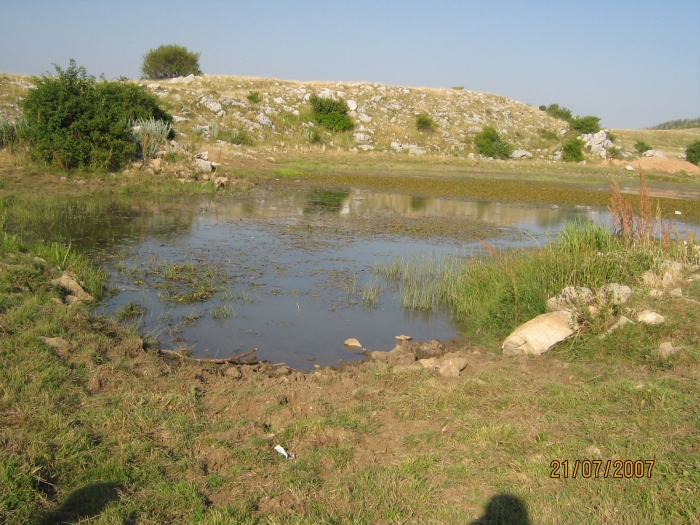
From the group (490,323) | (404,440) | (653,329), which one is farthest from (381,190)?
(404,440)

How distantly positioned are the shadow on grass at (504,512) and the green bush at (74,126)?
58.1 feet

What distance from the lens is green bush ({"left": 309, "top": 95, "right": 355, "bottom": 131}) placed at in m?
38.8

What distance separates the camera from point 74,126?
18.0m

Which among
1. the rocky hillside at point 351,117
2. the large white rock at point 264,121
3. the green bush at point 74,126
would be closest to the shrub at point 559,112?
the rocky hillside at point 351,117

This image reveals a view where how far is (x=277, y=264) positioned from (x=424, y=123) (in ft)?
112

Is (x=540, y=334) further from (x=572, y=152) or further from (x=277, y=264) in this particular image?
(x=572, y=152)

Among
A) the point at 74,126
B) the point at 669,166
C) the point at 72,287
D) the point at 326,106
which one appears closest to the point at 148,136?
the point at 74,126

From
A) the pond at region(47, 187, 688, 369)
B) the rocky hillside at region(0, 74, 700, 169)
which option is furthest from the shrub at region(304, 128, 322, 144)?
the pond at region(47, 187, 688, 369)

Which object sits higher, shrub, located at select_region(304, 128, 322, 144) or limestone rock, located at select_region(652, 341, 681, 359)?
shrub, located at select_region(304, 128, 322, 144)

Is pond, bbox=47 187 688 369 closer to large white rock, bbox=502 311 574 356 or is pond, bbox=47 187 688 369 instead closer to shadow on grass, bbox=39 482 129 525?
large white rock, bbox=502 311 574 356

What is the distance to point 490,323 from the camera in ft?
26.4

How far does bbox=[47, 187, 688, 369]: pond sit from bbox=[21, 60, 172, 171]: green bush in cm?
301

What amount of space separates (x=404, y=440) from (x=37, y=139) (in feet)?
57.0

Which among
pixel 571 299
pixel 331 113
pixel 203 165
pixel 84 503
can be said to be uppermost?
pixel 331 113
